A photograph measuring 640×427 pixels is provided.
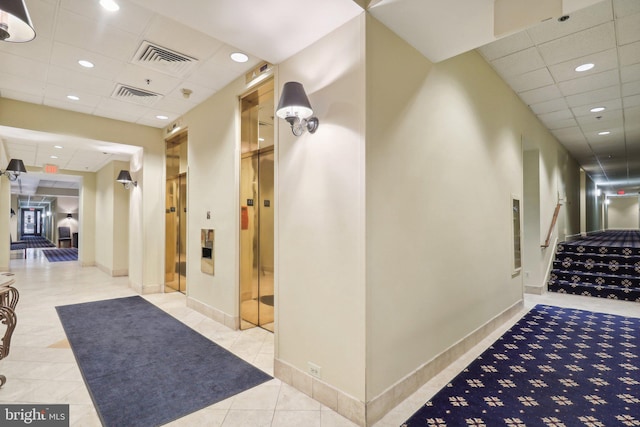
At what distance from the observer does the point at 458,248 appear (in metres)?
3.69

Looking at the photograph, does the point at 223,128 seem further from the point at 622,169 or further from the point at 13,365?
the point at 622,169

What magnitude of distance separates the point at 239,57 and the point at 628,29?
4635 millimetres

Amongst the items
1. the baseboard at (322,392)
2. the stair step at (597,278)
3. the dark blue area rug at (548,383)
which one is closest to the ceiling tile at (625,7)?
the dark blue area rug at (548,383)

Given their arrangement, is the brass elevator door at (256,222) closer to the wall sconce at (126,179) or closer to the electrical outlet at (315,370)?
the electrical outlet at (315,370)

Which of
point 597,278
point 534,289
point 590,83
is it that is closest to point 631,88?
point 590,83

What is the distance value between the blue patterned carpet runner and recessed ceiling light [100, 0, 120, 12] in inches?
343

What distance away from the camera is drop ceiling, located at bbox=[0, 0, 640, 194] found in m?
2.54

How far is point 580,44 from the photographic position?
3973mm

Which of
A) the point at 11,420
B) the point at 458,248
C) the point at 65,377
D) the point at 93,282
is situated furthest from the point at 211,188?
the point at 93,282

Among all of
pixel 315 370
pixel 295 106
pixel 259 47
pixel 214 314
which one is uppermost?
pixel 259 47

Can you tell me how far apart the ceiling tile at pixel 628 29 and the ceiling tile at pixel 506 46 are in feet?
2.85

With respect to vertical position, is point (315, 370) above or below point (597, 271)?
below

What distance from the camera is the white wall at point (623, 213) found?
79.5ft

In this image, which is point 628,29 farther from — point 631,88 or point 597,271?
point 597,271
